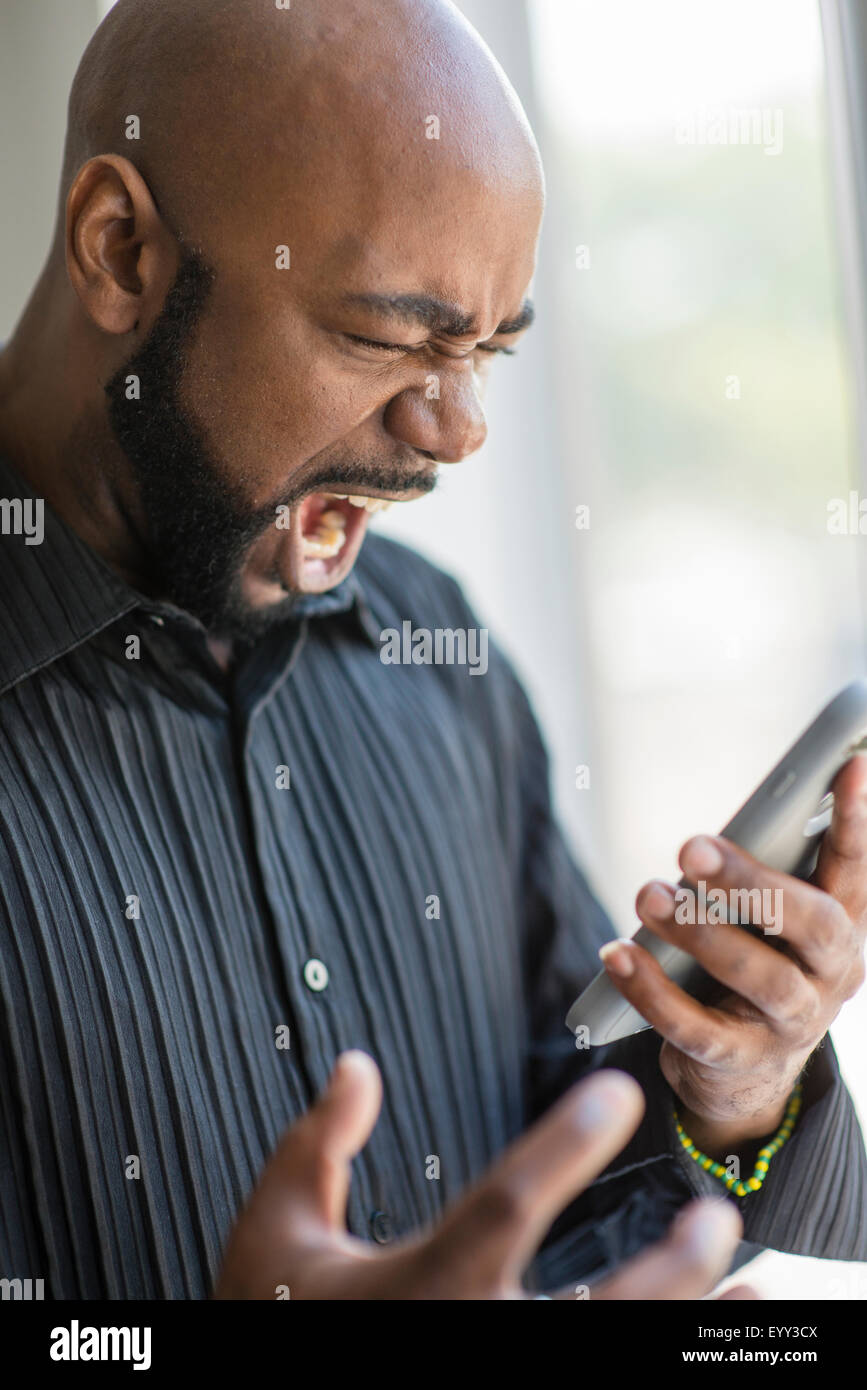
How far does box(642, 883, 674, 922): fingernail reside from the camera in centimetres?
73

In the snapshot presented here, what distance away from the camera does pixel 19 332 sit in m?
1.01

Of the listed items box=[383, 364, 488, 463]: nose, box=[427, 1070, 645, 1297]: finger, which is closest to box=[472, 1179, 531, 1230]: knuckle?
box=[427, 1070, 645, 1297]: finger

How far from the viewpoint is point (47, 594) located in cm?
91

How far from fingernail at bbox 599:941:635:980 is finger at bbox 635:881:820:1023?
0.02m

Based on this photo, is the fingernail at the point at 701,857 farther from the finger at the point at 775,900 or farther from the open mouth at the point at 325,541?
the open mouth at the point at 325,541

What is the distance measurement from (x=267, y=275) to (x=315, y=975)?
1.75 ft

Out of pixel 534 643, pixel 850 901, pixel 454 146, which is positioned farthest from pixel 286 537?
pixel 534 643

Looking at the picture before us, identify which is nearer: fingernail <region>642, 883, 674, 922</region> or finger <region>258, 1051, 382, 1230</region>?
finger <region>258, 1051, 382, 1230</region>

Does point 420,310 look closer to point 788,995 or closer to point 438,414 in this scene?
point 438,414

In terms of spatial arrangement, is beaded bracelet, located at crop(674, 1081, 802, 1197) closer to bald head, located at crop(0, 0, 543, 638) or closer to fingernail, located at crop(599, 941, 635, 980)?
fingernail, located at crop(599, 941, 635, 980)

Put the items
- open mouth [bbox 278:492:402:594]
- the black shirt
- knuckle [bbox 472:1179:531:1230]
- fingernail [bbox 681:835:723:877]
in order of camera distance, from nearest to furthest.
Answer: knuckle [bbox 472:1179:531:1230], fingernail [bbox 681:835:723:877], the black shirt, open mouth [bbox 278:492:402:594]

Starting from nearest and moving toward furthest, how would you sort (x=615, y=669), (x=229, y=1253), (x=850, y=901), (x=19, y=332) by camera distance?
1. (x=229, y=1253)
2. (x=850, y=901)
3. (x=19, y=332)
4. (x=615, y=669)

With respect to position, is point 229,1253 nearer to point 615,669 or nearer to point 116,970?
point 116,970
